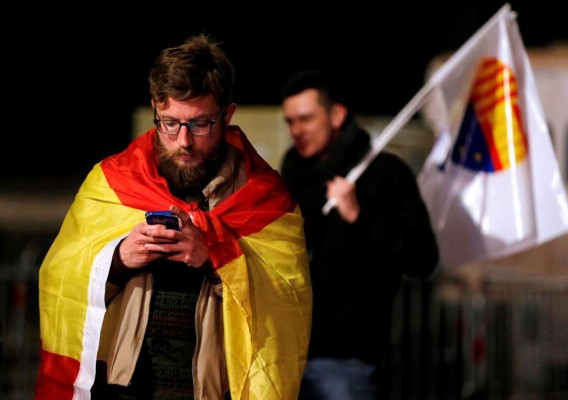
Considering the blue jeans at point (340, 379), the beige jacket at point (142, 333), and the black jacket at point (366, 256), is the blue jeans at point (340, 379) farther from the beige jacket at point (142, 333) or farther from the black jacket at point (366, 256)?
the beige jacket at point (142, 333)

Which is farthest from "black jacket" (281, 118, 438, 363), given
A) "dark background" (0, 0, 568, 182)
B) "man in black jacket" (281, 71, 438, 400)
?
"dark background" (0, 0, 568, 182)

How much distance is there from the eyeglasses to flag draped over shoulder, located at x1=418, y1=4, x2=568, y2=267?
229 centimetres

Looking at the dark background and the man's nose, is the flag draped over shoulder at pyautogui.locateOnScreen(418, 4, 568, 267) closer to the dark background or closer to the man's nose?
the man's nose

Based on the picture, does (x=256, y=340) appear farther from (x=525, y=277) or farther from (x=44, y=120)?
(x=44, y=120)

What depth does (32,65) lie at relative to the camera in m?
21.9

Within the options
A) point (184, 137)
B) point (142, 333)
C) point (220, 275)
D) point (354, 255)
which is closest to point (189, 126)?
point (184, 137)

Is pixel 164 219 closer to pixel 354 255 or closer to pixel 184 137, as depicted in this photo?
pixel 184 137

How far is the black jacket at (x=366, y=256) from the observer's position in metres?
4.58

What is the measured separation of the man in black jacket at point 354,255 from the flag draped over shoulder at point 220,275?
3.11 feet

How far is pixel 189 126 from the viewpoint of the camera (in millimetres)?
3408

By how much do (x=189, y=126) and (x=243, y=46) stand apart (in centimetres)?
1602

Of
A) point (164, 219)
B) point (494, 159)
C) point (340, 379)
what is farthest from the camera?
point (494, 159)

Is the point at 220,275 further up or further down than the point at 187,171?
further down

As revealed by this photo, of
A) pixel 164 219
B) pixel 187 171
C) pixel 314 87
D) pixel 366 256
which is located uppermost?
pixel 314 87
